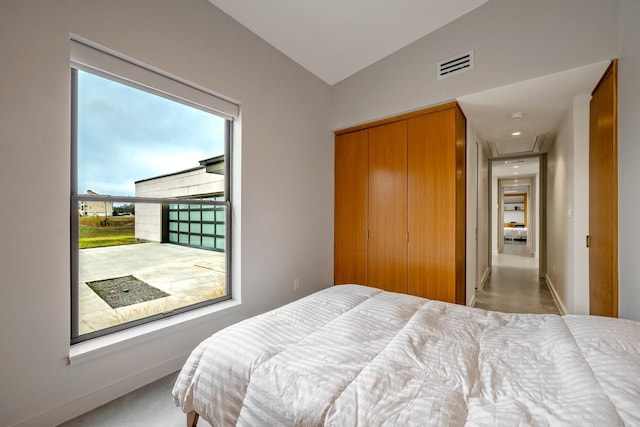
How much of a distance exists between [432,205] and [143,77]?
2865 millimetres

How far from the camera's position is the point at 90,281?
187cm

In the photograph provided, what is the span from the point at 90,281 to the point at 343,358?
1.82 meters

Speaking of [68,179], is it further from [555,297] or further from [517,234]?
[517,234]

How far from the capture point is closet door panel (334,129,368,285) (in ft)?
11.8

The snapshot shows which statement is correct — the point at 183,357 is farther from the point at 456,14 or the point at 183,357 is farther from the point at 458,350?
the point at 456,14

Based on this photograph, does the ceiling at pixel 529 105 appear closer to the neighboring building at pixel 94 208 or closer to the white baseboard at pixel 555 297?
the white baseboard at pixel 555 297

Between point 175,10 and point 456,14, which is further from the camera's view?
point 456,14

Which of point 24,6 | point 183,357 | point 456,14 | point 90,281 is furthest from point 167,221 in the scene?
point 456,14

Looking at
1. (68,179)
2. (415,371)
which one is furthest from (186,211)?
(415,371)

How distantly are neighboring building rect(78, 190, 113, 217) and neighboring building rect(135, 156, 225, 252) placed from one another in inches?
7.5

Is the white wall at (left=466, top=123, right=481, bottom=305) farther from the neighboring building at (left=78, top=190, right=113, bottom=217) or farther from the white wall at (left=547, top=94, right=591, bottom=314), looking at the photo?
the neighboring building at (left=78, top=190, right=113, bottom=217)

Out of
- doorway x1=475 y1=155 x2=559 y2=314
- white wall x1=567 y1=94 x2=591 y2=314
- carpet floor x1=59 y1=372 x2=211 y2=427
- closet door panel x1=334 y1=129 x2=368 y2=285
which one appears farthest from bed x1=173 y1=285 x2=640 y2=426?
doorway x1=475 y1=155 x2=559 y2=314

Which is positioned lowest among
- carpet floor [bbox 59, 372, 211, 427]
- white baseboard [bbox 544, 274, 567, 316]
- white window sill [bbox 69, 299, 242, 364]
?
carpet floor [bbox 59, 372, 211, 427]

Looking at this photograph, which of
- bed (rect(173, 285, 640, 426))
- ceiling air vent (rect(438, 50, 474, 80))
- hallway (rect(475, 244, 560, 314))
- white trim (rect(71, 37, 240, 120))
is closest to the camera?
bed (rect(173, 285, 640, 426))
